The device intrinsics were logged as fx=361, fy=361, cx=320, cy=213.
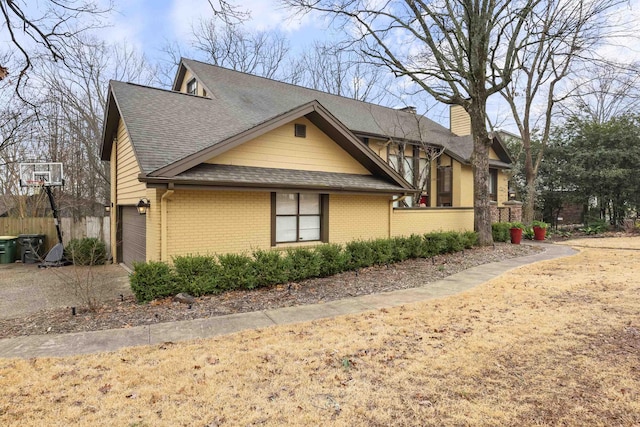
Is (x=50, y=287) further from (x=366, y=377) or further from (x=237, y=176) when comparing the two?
(x=366, y=377)

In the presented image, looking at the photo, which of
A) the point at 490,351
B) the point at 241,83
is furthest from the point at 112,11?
the point at 241,83

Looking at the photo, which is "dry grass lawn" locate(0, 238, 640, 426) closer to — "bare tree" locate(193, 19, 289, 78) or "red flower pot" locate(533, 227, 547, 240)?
"red flower pot" locate(533, 227, 547, 240)

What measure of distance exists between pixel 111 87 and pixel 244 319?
8.54 metres

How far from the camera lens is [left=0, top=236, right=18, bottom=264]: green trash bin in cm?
1227

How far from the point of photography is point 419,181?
17.7m

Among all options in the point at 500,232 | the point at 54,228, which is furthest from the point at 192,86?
the point at 500,232

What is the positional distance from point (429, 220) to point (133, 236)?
10.1 m

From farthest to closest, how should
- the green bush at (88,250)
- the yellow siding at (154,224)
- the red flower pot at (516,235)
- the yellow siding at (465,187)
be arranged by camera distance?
1. the yellow siding at (465,187)
2. the red flower pot at (516,235)
3. the green bush at (88,250)
4. the yellow siding at (154,224)

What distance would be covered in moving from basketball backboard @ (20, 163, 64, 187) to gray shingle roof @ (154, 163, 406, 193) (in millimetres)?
7623

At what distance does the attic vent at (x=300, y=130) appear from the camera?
10.5m

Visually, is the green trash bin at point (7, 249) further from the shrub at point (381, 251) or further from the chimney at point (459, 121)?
the chimney at point (459, 121)

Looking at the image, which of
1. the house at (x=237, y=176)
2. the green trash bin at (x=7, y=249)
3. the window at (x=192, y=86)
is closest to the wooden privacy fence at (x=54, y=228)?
the green trash bin at (x=7, y=249)

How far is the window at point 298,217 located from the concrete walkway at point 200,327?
3.59 meters

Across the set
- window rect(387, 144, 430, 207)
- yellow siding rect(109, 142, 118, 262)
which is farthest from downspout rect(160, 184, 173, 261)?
window rect(387, 144, 430, 207)
